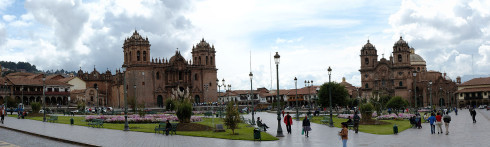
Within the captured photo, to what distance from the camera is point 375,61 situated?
10531 cm

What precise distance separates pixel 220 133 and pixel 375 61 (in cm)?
8495

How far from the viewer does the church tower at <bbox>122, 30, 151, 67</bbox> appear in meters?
82.4

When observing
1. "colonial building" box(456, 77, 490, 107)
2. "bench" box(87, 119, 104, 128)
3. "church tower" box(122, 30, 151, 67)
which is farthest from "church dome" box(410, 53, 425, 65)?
"bench" box(87, 119, 104, 128)

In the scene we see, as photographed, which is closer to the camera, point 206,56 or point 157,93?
point 157,93

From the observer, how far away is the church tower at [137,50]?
8244 cm

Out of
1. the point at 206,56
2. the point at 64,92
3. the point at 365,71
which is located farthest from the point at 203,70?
the point at 365,71

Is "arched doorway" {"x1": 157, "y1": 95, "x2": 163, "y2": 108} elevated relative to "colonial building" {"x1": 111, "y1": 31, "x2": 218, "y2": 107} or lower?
lower

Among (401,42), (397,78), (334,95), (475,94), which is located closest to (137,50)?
(334,95)

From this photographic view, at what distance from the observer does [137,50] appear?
82750 millimetres

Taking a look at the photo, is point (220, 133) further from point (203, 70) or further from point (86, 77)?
point (86, 77)

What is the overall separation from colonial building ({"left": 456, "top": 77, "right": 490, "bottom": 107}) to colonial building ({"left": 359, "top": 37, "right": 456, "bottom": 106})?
12.8 ft

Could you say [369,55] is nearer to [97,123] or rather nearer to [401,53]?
[401,53]

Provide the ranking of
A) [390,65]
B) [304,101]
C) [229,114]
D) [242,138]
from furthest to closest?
[304,101] < [390,65] < [229,114] < [242,138]

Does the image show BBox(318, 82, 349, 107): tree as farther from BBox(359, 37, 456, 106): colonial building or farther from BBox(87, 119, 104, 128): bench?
BBox(87, 119, 104, 128): bench
